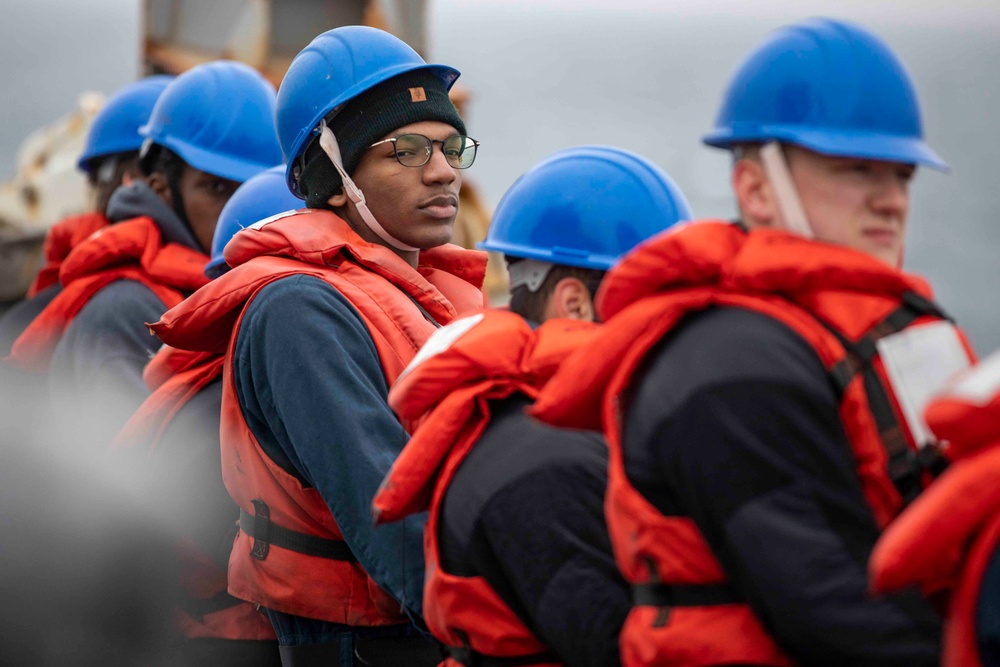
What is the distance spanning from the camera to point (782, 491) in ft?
6.15

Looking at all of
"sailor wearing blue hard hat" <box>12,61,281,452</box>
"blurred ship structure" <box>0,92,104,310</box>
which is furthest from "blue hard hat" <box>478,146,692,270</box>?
"blurred ship structure" <box>0,92,104,310</box>

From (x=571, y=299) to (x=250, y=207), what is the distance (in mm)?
1857

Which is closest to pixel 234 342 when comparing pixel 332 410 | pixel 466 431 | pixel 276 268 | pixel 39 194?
pixel 276 268

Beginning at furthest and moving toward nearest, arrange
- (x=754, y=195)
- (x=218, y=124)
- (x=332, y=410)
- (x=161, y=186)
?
(x=161, y=186) → (x=218, y=124) → (x=332, y=410) → (x=754, y=195)

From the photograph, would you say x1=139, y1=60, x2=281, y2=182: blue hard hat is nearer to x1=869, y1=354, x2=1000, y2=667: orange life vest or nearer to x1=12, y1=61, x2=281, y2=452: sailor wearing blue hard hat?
x1=12, y1=61, x2=281, y2=452: sailor wearing blue hard hat

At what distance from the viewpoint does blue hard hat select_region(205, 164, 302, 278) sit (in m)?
4.31

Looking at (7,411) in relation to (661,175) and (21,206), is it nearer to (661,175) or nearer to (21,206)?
(661,175)

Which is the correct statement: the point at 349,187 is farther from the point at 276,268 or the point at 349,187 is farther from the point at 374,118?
the point at 276,268

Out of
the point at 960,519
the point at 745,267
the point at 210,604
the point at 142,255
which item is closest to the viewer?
the point at 960,519

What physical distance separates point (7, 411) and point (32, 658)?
4.67ft

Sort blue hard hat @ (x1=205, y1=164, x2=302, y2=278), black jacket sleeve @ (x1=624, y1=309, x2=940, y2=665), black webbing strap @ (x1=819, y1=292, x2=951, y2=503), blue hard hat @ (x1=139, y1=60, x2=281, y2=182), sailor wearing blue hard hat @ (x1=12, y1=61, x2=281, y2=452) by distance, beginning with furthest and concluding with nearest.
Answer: blue hard hat @ (x1=139, y1=60, x2=281, y2=182), sailor wearing blue hard hat @ (x1=12, y1=61, x2=281, y2=452), blue hard hat @ (x1=205, y1=164, x2=302, y2=278), black webbing strap @ (x1=819, y1=292, x2=951, y2=503), black jacket sleeve @ (x1=624, y1=309, x2=940, y2=665)

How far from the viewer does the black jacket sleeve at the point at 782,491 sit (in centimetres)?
182

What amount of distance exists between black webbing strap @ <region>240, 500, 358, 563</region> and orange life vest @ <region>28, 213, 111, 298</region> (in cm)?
284

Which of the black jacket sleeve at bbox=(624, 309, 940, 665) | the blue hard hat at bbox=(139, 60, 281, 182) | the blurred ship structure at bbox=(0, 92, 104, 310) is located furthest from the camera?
the blurred ship structure at bbox=(0, 92, 104, 310)
